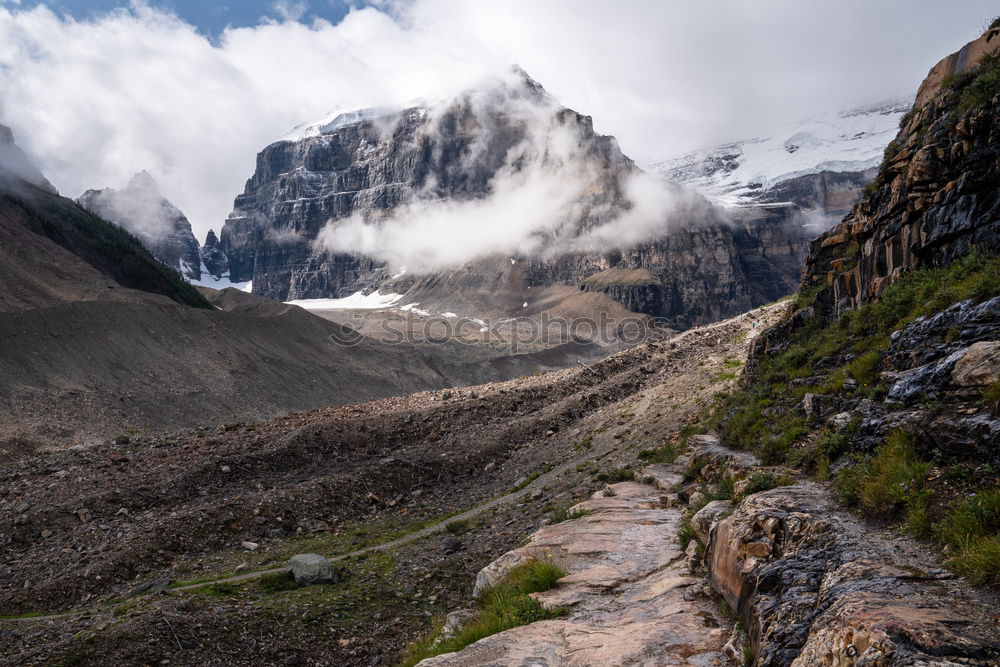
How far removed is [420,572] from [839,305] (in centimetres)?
1355

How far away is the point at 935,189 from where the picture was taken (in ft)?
44.6

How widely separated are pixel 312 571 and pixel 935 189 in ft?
56.3

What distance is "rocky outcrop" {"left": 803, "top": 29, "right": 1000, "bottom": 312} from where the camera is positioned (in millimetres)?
12039

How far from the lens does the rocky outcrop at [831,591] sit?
470 centimetres

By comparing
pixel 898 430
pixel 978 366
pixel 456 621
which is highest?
pixel 978 366

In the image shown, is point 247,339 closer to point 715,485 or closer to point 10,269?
point 10,269

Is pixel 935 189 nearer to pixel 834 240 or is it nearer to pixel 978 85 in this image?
pixel 978 85

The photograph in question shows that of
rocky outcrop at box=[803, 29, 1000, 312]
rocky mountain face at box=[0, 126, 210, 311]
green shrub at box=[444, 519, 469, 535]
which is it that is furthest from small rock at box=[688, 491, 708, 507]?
rocky mountain face at box=[0, 126, 210, 311]

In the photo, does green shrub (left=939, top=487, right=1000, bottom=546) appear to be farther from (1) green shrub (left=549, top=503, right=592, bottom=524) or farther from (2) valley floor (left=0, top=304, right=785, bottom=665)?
(2) valley floor (left=0, top=304, right=785, bottom=665)

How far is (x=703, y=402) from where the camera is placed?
2358cm

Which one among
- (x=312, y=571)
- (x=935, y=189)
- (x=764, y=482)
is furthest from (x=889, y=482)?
(x=312, y=571)

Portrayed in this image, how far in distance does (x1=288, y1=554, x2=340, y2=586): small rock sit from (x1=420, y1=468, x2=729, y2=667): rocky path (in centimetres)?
481

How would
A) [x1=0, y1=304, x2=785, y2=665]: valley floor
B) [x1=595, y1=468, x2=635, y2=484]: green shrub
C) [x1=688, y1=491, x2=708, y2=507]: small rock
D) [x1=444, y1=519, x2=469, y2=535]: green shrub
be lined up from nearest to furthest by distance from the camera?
[x1=0, y1=304, x2=785, y2=665]: valley floor
[x1=688, y1=491, x2=708, y2=507]: small rock
[x1=444, y1=519, x2=469, y2=535]: green shrub
[x1=595, y1=468, x2=635, y2=484]: green shrub

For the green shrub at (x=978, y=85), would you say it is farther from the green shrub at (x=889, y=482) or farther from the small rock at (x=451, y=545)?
the small rock at (x=451, y=545)
